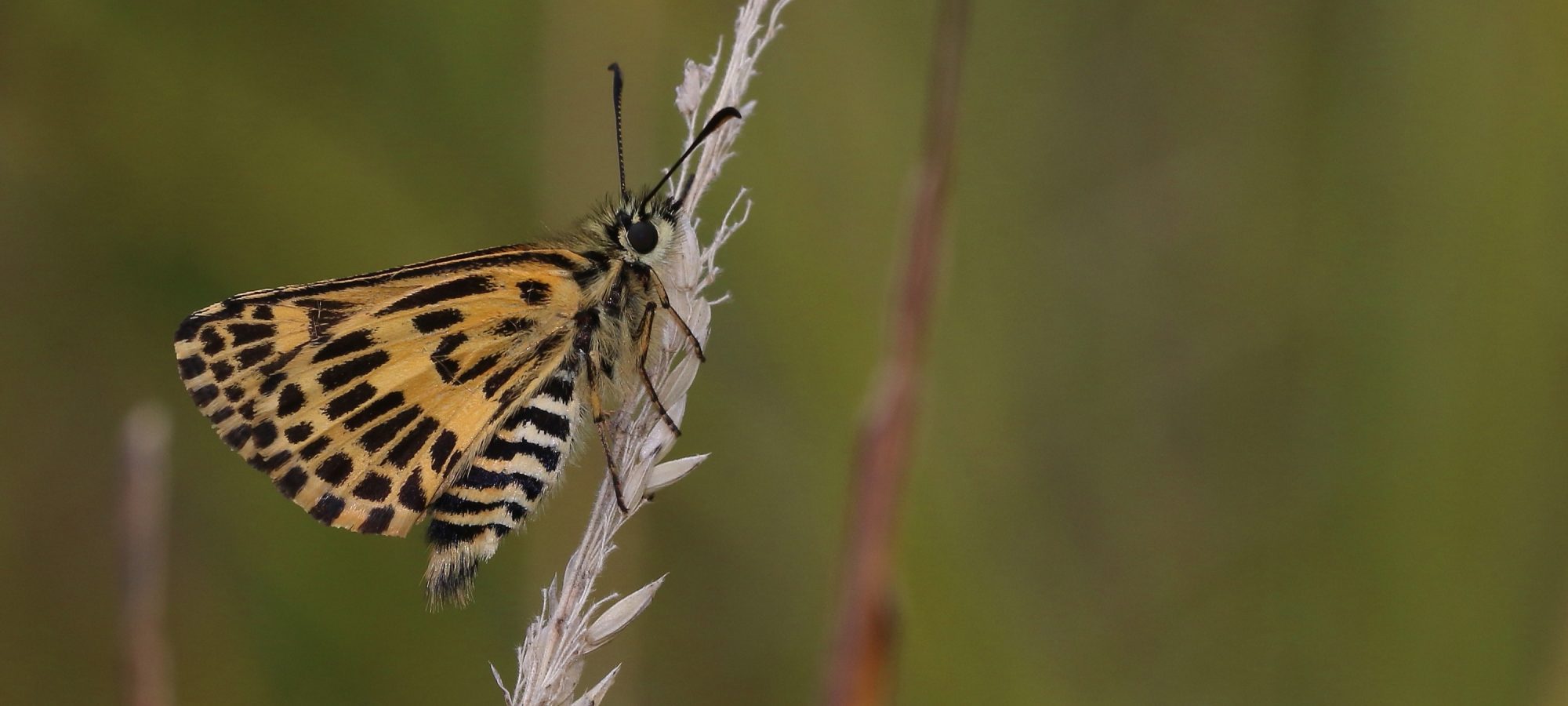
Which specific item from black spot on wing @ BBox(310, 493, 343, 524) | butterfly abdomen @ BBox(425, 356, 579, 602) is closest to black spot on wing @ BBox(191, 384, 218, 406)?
black spot on wing @ BBox(310, 493, 343, 524)

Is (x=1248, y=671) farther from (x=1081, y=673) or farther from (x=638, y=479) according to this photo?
(x=638, y=479)

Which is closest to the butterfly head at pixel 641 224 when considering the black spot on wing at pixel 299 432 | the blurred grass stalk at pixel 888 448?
the black spot on wing at pixel 299 432

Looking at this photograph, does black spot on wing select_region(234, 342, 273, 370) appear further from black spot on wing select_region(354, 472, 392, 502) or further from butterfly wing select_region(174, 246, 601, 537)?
black spot on wing select_region(354, 472, 392, 502)

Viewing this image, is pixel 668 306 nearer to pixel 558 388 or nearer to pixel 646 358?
pixel 646 358

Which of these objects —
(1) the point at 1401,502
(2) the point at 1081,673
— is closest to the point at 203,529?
(2) the point at 1081,673

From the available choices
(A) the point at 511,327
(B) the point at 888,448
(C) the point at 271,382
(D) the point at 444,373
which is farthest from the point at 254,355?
(B) the point at 888,448

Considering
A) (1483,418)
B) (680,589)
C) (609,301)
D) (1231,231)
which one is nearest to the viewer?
(1483,418)

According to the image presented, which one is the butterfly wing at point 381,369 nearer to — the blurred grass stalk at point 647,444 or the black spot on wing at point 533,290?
the black spot on wing at point 533,290
